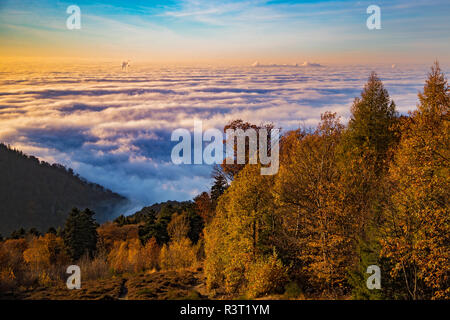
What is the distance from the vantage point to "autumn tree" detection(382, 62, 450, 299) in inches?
704

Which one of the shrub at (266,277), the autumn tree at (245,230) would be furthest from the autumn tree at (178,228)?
the shrub at (266,277)

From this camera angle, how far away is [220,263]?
3222cm

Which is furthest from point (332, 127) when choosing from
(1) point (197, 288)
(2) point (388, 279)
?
(1) point (197, 288)

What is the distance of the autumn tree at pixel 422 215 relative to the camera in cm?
1788

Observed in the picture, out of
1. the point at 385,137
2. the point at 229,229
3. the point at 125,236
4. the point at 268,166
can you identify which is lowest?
the point at 125,236

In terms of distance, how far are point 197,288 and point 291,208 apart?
47.5 ft

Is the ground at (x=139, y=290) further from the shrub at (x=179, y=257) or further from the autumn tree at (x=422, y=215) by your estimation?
the autumn tree at (x=422, y=215)

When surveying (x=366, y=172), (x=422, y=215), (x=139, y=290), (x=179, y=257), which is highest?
(x=366, y=172)

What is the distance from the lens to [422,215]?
17844 mm

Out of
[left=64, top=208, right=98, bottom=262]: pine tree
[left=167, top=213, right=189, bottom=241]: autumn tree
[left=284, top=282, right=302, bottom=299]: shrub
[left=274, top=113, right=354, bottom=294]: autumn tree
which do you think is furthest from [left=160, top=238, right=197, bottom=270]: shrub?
[left=274, top=113, right=354, bottom=294]: autumn tree

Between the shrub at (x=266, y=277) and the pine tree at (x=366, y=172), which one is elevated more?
the pine tree at (x=366, y=172)

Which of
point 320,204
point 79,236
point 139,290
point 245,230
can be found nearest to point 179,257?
point 139,290

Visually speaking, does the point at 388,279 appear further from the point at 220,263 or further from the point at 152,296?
the point at 152,296

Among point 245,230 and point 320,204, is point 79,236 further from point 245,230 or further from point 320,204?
point 320,204
